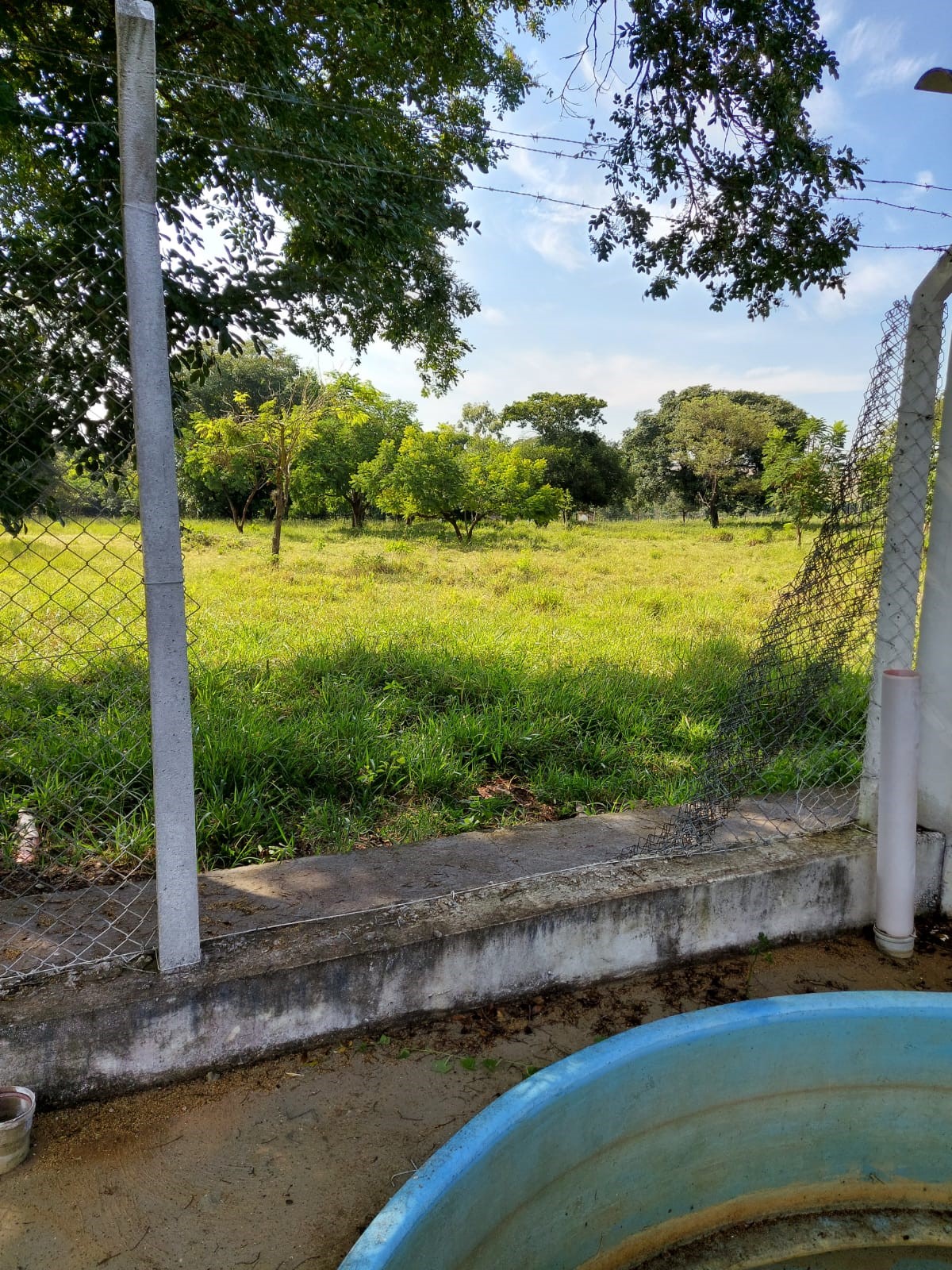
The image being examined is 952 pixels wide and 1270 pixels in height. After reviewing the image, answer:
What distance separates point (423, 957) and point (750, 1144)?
2.72ft

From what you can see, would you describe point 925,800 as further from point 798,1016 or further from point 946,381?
point 946,381

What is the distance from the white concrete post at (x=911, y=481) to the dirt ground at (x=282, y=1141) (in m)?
1.00

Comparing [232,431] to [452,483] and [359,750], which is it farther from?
[359,750]

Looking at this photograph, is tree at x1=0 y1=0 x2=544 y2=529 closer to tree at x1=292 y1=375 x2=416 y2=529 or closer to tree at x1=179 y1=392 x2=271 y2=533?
tree at x1=179 y1=392 x2=271 y2=533

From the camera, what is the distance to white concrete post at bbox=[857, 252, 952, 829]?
2154 mm

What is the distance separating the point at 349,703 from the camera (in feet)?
13.8

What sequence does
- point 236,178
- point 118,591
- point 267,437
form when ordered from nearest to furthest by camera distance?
point 118,591
point 236,178
point 267,437

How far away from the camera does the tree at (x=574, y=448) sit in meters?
27.1

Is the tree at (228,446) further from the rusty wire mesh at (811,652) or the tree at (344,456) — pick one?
the rusty wire mesh at (811,652)

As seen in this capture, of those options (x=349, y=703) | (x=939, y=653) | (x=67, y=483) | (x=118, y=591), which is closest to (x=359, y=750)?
(x=349, y=703)

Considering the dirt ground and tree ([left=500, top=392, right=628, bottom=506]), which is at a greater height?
tree ([left=500, top=392, right=628, bottom=506])

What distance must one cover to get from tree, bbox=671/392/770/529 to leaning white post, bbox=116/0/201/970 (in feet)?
81.3

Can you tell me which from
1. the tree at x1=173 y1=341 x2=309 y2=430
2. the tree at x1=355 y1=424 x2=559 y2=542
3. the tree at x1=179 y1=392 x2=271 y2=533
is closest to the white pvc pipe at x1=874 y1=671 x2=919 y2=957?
the tree at x1=173 y1=341 x2=309 y2=430

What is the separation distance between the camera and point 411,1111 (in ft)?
5.42
